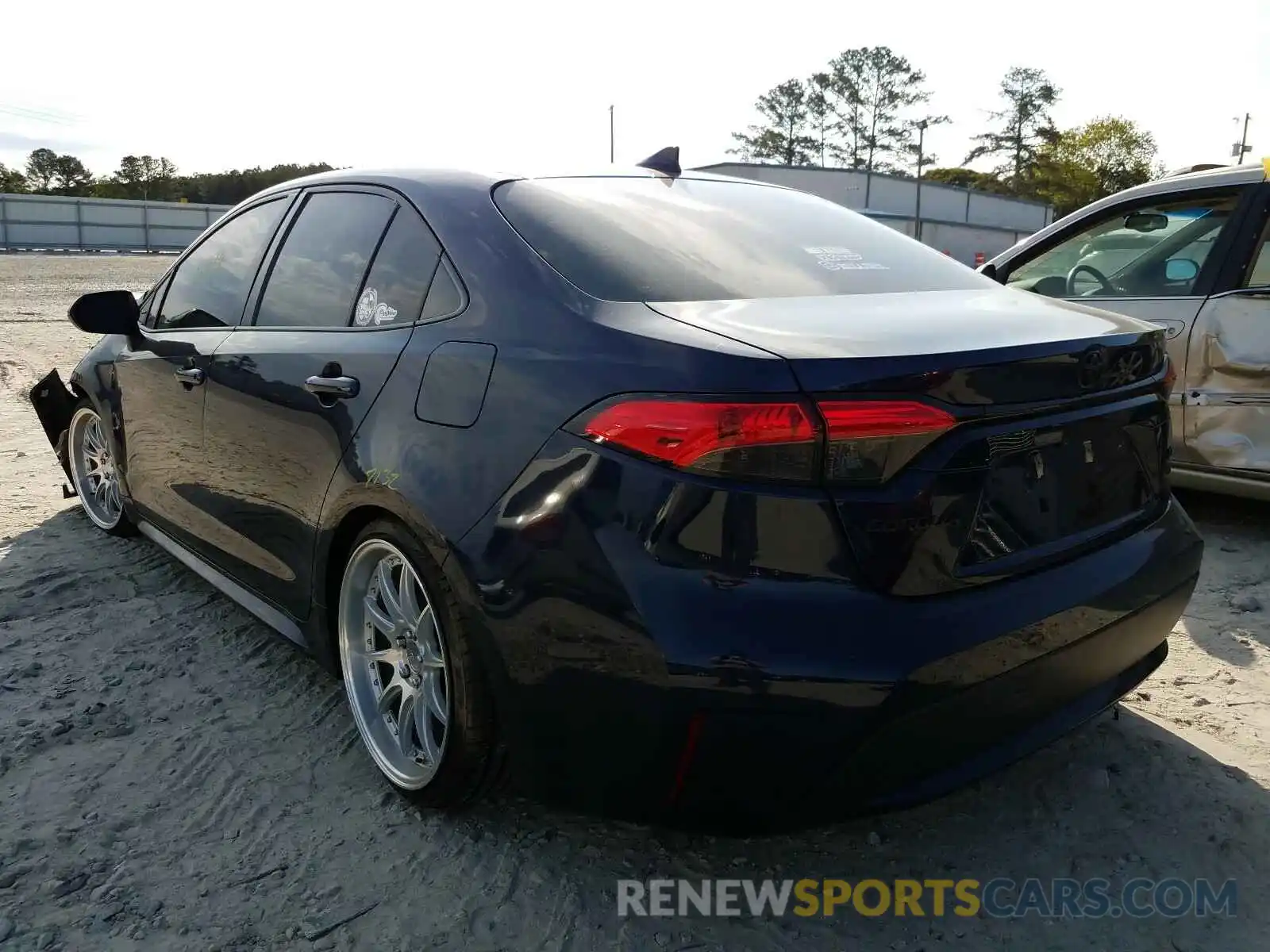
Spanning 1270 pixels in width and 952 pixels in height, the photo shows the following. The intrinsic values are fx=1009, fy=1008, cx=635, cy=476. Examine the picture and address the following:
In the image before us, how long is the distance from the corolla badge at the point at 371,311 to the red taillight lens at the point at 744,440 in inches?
40.5

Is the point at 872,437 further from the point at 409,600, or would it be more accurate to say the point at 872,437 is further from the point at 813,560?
the point at 409,600

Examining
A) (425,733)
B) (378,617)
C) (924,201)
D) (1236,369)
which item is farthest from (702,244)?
(924,201)

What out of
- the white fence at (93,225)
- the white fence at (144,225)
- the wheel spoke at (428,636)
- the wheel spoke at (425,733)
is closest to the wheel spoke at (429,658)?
the wheel spoke at (428,636)

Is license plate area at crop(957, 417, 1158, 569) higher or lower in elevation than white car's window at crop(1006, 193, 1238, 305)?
lower

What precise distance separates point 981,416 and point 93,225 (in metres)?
50.1

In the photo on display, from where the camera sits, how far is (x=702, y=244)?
239 cm

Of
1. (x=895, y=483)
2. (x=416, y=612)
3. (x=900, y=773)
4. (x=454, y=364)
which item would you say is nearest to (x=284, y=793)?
(x=416, y=612)

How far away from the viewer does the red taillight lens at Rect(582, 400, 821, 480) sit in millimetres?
1732

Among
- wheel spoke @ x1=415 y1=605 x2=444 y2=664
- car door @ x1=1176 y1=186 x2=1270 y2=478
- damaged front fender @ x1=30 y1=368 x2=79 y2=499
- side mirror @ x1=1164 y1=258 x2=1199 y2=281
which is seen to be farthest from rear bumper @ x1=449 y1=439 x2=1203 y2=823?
damaged front fender @ x1=30 y1=368 x2=79 y2=499

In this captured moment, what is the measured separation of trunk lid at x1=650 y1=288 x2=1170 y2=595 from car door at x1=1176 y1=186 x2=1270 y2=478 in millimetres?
2349

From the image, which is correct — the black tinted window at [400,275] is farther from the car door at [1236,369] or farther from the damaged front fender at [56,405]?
the car door at [1236,369]

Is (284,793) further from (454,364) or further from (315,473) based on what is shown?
(454,364)

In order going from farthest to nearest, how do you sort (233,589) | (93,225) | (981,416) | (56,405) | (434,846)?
(93,225)
(56,405)
(233,589)
(434,846)
(981,416)

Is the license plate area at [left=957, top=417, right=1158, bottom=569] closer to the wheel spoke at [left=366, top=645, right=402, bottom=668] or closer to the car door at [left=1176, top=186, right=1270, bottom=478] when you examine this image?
the wheel spoke at [left=366, top=645, right=402, bottom=668]
